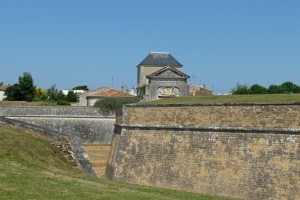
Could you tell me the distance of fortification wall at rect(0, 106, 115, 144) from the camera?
102 feet

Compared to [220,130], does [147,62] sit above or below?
above

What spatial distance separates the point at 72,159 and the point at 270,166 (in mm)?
5624

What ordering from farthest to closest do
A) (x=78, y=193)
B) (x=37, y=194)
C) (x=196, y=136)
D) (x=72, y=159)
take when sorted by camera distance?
(x=196, y=136), (x=72, y=159), (x=78, y=193), (x=37, y=194)

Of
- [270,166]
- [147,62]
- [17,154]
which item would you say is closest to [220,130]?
[270,166]

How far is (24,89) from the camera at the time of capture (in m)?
47.8

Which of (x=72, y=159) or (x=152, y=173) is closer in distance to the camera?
(x=72, y=159)

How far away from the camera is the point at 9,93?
1932 inches

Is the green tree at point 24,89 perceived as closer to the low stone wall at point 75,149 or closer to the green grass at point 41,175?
the green grass at point 41,175

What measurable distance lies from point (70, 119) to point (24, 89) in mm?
17771

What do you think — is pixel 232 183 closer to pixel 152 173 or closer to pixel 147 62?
pixel 152 173

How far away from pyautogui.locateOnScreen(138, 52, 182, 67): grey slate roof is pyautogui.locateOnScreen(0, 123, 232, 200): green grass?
26.2m

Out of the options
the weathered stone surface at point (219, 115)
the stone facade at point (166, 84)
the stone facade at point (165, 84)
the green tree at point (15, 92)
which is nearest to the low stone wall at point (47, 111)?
the stone facade at point (165, 84)

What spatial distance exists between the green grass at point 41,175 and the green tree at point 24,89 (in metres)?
33.5

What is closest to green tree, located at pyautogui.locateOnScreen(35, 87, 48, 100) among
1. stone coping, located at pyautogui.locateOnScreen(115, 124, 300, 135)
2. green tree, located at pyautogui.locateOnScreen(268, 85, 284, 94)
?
green tree, located at pyautogui.locateOnScreen(268, 85, 284, 94)
